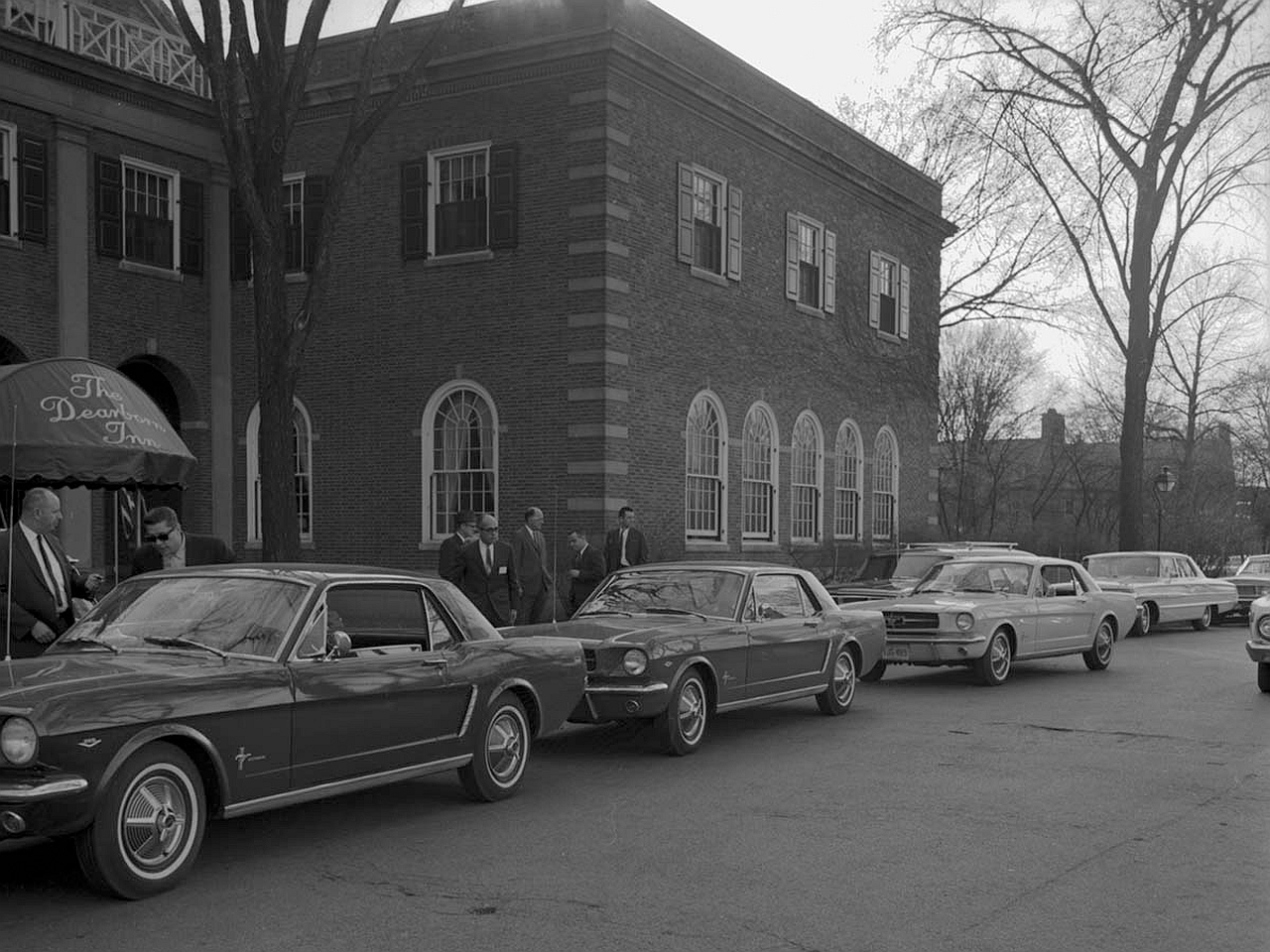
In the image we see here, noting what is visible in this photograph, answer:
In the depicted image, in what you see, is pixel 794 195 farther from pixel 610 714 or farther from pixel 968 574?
pixel 610 714

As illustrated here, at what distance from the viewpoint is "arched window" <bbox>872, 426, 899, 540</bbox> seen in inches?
1209

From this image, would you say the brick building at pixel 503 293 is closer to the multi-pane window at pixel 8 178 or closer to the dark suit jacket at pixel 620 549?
the multi-pane window at pixel 8 178

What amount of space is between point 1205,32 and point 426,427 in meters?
18.9

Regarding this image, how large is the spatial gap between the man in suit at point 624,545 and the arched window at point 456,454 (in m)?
3.89

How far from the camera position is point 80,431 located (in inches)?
500

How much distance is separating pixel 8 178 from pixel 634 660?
15.2 meters

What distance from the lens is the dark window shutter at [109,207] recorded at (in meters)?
21.7

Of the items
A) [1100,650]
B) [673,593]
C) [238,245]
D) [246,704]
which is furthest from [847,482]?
[246,704]

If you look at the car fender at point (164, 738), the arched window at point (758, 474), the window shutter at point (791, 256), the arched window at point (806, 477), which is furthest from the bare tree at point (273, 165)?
the arched window at point (806, 477)

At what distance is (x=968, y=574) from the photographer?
53.0 ft

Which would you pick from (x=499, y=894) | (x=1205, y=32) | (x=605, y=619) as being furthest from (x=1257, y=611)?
(x=1205, y=32)

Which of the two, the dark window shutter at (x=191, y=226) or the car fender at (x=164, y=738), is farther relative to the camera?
the dark window shutter at (x=191, y=226)

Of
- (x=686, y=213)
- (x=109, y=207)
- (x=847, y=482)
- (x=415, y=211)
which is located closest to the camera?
(x=109, y=207)

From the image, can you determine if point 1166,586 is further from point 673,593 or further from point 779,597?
point 673,593
